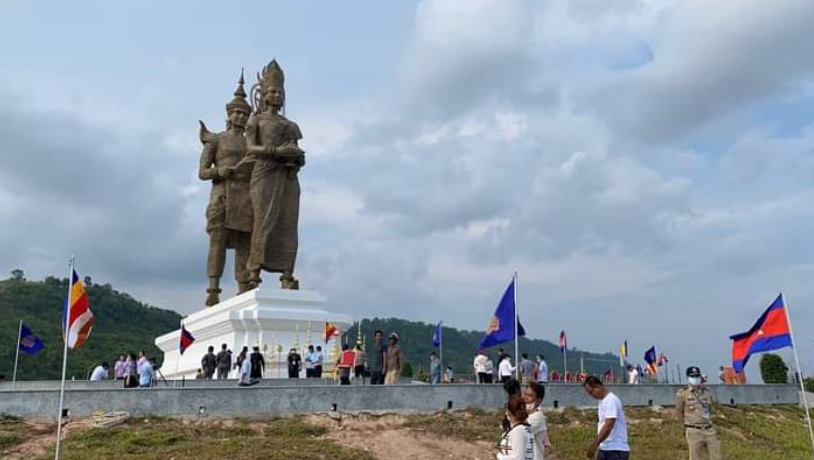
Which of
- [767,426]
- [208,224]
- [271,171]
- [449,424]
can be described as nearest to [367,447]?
[449,424]

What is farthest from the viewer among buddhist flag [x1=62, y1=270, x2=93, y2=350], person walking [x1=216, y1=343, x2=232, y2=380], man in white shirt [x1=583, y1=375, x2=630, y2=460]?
person walking [x1=216, y1=343, x2=232, y2=380]

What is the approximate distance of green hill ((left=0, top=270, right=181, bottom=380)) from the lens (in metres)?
42.3

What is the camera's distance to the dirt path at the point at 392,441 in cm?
1238

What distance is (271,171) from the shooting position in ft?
70.6

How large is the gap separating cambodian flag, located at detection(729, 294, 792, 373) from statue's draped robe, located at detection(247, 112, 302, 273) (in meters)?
12.3

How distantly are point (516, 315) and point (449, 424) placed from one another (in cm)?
270

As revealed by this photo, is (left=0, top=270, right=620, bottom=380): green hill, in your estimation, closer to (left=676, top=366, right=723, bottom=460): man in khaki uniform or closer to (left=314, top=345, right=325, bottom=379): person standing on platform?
(left=314, top=345, right=325, bottom=379): person standing on platform

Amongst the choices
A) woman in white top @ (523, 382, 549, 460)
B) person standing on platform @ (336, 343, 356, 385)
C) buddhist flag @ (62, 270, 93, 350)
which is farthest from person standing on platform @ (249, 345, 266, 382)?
woman in white top @ (523, 382, 549, 460)

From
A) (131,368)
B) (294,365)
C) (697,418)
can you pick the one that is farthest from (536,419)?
(131,368)

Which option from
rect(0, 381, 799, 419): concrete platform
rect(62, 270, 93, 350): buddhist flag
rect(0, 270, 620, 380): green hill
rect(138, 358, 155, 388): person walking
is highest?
rect(0, 270, 620, 380): green hill

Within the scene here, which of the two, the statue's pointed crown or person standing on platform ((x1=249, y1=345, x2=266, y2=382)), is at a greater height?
the statue's pointed crown

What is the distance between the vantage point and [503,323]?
15477mm

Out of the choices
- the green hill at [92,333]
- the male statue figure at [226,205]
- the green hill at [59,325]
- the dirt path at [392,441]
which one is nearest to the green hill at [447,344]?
the green hill at [92,333]

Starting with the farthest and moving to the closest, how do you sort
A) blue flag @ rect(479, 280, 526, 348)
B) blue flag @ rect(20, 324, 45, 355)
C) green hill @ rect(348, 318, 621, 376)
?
green hill @ rect(348, 318, 621, 376), blue flag @ rect(20, 324, 45, 355), blue flag @ rect(479, 280, 526, 348)
